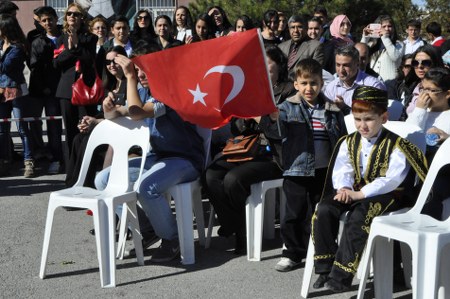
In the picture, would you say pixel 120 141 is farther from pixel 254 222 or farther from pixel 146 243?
pixel 254 222

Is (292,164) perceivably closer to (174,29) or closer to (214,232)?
(214,232)

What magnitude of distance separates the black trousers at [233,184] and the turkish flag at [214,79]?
65 centimetres

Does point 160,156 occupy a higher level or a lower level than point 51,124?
higher

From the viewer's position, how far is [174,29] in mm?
10734

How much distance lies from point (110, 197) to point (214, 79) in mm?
1083

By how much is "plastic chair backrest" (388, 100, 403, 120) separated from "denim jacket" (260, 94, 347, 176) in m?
0.51

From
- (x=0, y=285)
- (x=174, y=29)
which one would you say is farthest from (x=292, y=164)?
(x=174, y=29)

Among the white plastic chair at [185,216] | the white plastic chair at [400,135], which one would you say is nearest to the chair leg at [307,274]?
the white plastic chair at [400,135]

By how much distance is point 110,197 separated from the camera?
587 centimetres

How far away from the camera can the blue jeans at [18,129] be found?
10.0 m

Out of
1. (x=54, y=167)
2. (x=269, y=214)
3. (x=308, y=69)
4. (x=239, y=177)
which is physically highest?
(x=308, y=69)

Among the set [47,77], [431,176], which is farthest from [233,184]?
[47,77]

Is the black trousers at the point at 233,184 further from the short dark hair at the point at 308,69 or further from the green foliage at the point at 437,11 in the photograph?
the green foliage at the point at 437,11

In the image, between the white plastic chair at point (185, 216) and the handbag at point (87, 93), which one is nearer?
the white plastic chair at point (185, 216)
